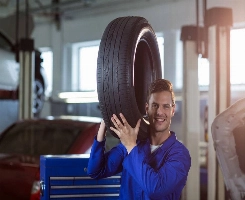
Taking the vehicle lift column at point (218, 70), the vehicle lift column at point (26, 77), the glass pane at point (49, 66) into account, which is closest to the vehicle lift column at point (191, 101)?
the vehicle lift column at point (218, 70)

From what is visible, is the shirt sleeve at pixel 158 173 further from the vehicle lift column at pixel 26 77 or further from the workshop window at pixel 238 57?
the workshop window at pixel 238 57

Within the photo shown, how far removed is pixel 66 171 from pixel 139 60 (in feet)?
2.82

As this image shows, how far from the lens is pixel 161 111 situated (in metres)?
2.07

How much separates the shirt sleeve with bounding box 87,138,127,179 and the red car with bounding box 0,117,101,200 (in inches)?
53.0

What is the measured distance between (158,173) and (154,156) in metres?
0.17

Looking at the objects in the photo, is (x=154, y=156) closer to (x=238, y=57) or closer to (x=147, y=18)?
(x=238, y=57)

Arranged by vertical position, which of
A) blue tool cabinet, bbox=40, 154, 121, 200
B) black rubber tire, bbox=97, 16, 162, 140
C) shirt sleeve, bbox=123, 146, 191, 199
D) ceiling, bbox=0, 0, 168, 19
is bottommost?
blue tool cabinet, bbox=40, 154, 121, 200

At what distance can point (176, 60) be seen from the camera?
341 inches

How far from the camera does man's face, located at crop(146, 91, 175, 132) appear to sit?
6.81 ft

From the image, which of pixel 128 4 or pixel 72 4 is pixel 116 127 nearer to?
pixel 128 4

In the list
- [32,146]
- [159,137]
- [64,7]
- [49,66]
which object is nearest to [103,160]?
[159,137]

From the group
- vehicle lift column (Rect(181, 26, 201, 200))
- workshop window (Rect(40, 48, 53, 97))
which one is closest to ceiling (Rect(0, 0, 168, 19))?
workshop window (Rect(40, 48, 53, 97))

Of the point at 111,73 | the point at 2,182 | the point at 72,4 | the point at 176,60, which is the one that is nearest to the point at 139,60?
the point at 111,73

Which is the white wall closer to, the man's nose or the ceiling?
the ceiling
